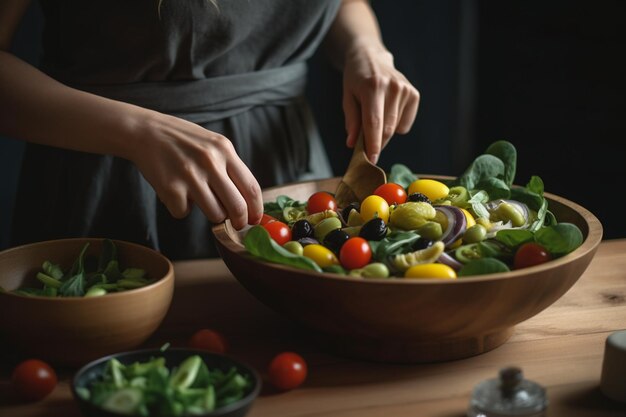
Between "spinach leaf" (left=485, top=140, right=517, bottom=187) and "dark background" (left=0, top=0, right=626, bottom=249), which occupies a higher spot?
"spinach leaf" (left=485, top=140, right=517, bottom=187)

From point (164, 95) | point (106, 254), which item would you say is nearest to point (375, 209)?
point (106, 254)

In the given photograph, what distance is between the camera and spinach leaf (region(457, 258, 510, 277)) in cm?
100

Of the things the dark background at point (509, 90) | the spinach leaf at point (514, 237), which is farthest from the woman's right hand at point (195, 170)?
the dark background at point (509, 90)

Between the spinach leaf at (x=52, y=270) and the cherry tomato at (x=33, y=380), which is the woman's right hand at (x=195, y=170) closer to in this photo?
the spinach leaf at (x=52, y=270)

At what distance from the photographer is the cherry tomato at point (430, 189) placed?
4.32 ft

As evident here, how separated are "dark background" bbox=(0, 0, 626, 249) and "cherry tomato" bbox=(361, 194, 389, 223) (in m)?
1.10

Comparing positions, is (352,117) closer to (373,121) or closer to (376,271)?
(373,121)

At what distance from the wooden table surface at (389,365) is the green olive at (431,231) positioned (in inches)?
6.4

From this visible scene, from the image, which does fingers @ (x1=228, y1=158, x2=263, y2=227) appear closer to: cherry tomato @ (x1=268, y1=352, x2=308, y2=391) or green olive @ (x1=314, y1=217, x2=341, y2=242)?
green olive @ (x1=314, y1=217, x2=341, y2=242)

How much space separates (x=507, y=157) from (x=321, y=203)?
35cm

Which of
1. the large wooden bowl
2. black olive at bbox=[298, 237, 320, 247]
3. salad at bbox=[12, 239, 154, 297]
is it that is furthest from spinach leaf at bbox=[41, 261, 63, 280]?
black olive at bbox=[298, 237, 320, 247]

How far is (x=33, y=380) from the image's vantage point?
3.14 feet

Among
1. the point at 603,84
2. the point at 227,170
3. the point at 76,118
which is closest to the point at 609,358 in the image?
the point at 227,170

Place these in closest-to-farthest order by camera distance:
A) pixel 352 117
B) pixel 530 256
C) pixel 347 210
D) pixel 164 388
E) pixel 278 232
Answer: pixel 164 388 → pixel 530 256 → pixel 278 232 → pixel 347 210 → pixel 352 117
